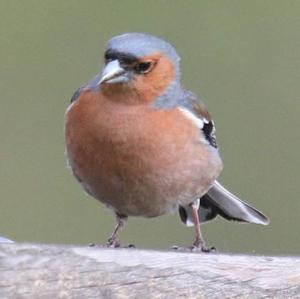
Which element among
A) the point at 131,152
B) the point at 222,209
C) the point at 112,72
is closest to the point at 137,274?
the point at 112,72

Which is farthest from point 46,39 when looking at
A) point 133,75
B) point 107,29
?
point 133,75

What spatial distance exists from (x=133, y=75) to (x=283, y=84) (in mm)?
2909

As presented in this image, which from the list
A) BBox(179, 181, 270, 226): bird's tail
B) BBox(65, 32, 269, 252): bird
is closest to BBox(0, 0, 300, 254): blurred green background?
BBox(179, 181, 270, 226): bird's tail

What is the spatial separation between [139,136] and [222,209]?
82 cm

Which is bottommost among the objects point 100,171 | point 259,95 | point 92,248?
point 92,248

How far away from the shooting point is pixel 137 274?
158 inches

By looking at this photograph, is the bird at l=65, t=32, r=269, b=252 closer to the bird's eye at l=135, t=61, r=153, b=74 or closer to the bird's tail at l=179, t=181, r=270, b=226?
the bird's eye at l=135, t=61, r=153, b=74

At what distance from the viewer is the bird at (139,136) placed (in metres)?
5.36

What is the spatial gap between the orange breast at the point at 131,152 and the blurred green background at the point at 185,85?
84cm

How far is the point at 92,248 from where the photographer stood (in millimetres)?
3984

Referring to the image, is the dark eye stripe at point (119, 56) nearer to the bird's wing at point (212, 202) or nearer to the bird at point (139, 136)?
the bird at point (139, 136)

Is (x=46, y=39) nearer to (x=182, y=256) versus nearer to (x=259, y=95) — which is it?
(x=259, y=95)

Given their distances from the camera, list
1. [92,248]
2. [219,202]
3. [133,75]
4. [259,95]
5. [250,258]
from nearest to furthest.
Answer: [92,248], [250,258], [133,75], [219,202], [259,95]

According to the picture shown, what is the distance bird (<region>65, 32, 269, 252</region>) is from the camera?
5355 millimetres
